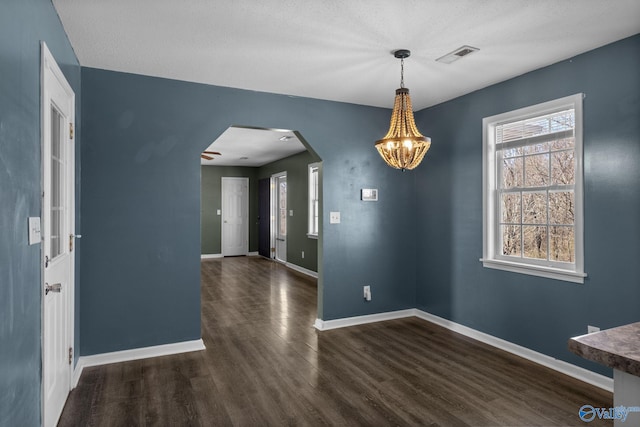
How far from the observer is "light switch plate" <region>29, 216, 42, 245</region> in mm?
1797

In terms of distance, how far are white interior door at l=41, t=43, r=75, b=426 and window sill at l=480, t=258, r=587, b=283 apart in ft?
11.6

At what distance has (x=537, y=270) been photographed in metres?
3.42

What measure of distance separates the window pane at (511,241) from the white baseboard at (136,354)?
3.05 m

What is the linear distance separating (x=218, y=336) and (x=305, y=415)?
179cm

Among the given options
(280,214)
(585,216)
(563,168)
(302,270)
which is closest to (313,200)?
(302,270)

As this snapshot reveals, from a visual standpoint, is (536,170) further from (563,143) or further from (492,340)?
(492,340)

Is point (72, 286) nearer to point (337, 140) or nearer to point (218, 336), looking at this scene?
point (218, 336)

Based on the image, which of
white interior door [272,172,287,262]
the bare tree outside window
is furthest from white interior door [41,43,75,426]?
white interior door [272,172,287,262]

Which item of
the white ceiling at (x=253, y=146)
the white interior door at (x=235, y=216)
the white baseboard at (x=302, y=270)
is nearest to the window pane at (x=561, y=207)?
the white ceiling at (x=253, y=146)

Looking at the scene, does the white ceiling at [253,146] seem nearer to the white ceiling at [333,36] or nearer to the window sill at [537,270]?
the white ceiling at [333,36]

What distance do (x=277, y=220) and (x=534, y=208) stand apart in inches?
264

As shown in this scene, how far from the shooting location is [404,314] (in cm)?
480

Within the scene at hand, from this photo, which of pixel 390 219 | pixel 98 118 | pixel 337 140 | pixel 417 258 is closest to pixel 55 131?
pixel 98 118

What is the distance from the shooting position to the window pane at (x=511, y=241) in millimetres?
3725
